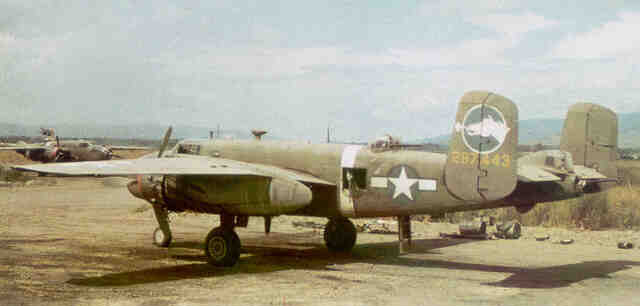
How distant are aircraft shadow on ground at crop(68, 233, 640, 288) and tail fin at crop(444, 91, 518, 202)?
1953mm

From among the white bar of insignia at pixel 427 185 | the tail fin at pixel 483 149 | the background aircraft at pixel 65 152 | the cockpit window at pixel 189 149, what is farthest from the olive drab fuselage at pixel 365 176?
the background aircraft at pixel 65 152

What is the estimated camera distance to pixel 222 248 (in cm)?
1352

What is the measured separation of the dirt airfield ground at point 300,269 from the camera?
34.4 feet

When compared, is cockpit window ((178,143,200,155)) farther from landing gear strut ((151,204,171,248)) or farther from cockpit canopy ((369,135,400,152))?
cockpit canopy ((369,135,400,152))

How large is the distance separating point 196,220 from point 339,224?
29.2 ft

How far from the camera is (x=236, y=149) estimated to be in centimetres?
1556

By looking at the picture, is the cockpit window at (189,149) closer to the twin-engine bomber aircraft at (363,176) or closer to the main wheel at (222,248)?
the twin-engine bomber aircraft at (363,176)

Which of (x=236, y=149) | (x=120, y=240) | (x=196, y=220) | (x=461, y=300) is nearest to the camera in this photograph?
(x=461, y=300)

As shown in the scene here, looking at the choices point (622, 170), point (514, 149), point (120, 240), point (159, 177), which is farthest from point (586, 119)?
point (622, 170)

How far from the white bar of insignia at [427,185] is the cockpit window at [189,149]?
6.17 meters

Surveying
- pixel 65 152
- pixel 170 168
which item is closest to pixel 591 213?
pixel 170 168

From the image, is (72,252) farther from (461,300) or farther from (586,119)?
(586,119)

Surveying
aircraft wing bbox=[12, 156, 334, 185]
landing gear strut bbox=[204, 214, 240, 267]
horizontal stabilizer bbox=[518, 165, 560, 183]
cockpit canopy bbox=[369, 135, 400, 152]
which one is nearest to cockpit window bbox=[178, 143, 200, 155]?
aircraft wing bbox=[12, 156, 334, 185]

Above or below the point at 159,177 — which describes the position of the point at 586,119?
above
